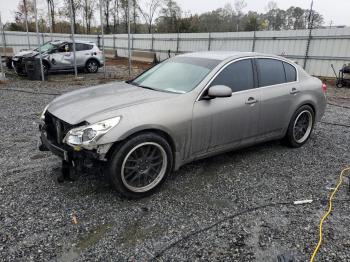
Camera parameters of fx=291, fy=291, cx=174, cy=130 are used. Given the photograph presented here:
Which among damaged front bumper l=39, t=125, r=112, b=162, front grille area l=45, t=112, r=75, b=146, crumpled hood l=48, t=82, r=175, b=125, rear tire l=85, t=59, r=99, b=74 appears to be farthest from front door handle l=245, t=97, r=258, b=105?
rear tire l=85, t=59, r=99, b=74

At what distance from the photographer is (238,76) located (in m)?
4.01

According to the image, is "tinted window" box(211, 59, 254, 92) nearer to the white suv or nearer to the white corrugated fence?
the white suv

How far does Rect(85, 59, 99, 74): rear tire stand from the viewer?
15.1 m

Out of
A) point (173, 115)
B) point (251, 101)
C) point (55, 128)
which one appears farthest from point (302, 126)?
point (55, 128)

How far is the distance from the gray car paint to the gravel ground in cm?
47

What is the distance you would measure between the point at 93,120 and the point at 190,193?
1427 mm

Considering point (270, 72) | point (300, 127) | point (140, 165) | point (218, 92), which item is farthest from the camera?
point (300, 127)

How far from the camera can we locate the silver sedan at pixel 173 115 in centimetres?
301

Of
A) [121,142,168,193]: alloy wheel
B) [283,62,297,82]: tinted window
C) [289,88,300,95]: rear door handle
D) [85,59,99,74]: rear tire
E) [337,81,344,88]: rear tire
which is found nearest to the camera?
[121,142,168,193]: alloy wheel

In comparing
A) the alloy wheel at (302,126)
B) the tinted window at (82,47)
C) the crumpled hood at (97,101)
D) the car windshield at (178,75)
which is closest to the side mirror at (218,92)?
the car windshield at (178,75)

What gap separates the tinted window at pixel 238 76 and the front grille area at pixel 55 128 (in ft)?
6.04

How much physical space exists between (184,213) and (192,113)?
114cm

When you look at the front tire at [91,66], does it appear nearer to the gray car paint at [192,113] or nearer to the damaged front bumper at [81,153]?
the gray car paint at [192,113]

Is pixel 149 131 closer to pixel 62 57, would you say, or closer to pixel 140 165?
pixel 140 165
